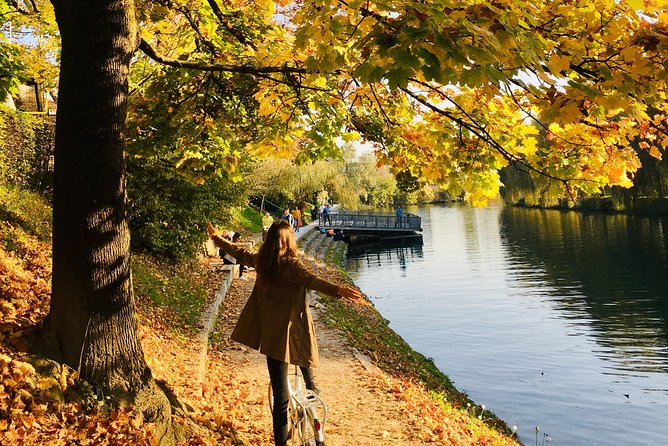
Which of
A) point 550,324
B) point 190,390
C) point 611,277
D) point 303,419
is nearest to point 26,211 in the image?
point 190,390

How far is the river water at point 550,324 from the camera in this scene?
10570mm

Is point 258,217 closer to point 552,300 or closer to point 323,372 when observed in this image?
point 552,300

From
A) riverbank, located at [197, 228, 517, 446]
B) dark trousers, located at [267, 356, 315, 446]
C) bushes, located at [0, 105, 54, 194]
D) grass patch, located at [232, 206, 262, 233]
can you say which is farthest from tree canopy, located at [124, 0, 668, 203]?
grass patch, located at [232, 206, 262, 233]

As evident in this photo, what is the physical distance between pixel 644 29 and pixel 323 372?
6298 mm

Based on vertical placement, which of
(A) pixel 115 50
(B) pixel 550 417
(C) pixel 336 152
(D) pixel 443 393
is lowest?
(B) pixel 550 417

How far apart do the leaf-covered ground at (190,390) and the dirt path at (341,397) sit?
0.05 ft

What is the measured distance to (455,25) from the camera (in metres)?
2.70

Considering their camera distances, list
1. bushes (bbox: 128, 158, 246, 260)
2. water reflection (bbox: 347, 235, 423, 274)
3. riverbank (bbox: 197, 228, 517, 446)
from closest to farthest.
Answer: riverbank (bbox: 197, 228, 517, 446) < bushes (bbox: 128, 158, 246, 260) < water reflection (bbox: 347, 235, 423, 274)

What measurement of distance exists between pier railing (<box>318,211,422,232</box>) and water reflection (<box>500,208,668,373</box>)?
7439 mm

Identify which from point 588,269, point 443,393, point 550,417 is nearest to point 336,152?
point 443,393

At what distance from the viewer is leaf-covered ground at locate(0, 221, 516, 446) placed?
375 cm

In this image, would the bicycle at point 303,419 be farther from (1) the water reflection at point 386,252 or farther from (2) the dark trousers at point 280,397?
(1) the water reflection at point 386,252

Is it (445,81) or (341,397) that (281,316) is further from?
(341,397)

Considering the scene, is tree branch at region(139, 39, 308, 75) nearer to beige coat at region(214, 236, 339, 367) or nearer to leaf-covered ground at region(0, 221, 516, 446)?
beige coat at region(214, 236, 339, 367)
